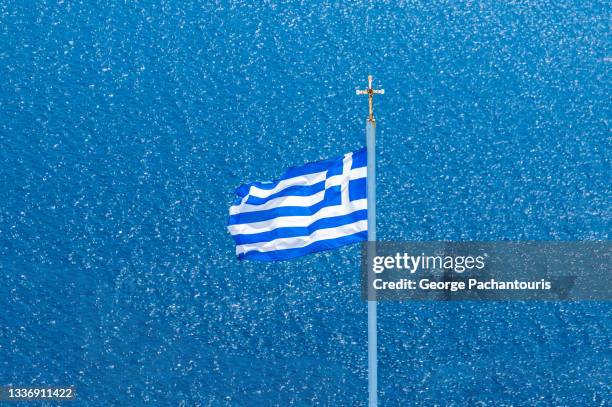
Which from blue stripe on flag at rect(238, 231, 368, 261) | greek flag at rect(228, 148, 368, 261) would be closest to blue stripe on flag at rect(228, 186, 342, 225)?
greek flag at rect(228, 148, 368, 261)

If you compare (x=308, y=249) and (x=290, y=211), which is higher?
(x=290, y=211)

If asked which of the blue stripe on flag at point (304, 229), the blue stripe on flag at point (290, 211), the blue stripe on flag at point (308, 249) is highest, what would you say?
the blue stripe on flag at point (290, 211)

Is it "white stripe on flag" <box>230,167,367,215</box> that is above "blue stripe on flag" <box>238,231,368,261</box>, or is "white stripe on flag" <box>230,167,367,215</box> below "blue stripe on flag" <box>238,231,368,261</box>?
above

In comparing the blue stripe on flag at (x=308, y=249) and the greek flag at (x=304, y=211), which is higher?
the greek flag at (x=304, y=211)

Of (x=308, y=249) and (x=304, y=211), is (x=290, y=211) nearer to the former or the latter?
(x=304, y=211)

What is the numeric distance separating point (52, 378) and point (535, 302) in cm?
251

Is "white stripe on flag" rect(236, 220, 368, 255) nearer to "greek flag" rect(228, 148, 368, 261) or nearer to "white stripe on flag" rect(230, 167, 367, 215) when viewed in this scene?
"greek flag" rect(228, 148, 368, 261)

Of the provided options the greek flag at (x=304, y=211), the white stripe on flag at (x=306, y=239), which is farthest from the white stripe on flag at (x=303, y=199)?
the white stripe on flag at (x=306, y=239)

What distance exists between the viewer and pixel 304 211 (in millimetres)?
4902

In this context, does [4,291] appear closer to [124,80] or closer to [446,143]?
[124,80]

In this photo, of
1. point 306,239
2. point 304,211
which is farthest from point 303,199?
point 306,239

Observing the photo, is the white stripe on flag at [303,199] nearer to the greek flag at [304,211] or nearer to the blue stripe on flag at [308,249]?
the greek flag at [304,211]

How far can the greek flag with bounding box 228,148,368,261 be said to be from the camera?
4.82 meters

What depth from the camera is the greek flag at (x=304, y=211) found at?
4.82m
